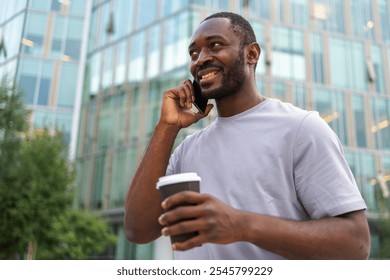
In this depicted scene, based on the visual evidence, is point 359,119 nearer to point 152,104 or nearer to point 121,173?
point 152,104

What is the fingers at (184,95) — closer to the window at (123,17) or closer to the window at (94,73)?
the window at (123,17)

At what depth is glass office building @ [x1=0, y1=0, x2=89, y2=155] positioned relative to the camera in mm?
16266

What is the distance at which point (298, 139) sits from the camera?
1282mm

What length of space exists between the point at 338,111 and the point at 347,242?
19183 millimetres

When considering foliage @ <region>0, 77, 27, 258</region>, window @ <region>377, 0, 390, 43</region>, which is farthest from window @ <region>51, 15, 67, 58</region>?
window @ <region>377, 0, 390, 43</region>

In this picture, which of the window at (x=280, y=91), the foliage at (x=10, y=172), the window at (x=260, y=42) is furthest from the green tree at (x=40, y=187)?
the window at (x=280, y=91)

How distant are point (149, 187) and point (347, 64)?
2017 centimetres

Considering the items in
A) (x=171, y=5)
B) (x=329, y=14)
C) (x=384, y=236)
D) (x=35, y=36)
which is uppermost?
(x=329, y=14)

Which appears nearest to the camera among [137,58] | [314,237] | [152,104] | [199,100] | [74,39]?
[314,237]

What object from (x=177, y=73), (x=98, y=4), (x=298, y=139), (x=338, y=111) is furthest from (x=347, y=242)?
(x=98, y=4)

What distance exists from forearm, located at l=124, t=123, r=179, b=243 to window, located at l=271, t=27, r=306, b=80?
17681 mm

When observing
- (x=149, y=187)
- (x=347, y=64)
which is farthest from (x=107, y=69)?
(x=149, y=187)

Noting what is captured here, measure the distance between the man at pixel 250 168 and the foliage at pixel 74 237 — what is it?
1236 cm

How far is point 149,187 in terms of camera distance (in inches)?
53.2
